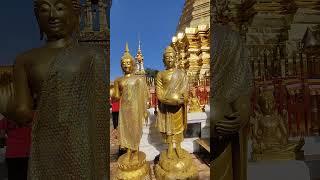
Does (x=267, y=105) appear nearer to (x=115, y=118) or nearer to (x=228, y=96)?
(x=115, y=118)

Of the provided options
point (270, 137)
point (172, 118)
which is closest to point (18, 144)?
point (172, 118)

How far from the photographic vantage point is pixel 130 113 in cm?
231

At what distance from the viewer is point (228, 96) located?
1.04 metres

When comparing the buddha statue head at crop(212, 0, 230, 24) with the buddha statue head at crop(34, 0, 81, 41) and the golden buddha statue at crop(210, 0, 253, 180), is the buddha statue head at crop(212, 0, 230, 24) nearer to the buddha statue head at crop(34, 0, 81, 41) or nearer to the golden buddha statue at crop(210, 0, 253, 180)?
the golden buddha statue at crop(210, 0, 253, 180)

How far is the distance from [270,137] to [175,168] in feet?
4.95

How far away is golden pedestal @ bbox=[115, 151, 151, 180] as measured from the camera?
1.56 metres

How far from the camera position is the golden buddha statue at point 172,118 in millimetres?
1702

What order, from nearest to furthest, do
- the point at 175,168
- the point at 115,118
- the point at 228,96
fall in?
1. the point at 228,96
2. the point at 175,168
3. the point at 115,118

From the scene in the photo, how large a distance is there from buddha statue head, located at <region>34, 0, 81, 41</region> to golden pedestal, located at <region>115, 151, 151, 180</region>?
0.75 metres

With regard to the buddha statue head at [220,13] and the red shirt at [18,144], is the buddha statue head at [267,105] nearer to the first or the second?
the buddha statue head at [220,13]

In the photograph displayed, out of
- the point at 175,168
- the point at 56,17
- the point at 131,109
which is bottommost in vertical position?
the point at 175,168

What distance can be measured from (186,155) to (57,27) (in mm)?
1044

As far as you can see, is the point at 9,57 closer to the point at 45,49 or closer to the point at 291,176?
the point at 45,49

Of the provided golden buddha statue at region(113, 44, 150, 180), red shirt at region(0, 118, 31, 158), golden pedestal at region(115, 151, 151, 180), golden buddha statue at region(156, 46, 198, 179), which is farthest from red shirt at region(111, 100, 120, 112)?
red shirt at region(0, 118, 31, 158)
